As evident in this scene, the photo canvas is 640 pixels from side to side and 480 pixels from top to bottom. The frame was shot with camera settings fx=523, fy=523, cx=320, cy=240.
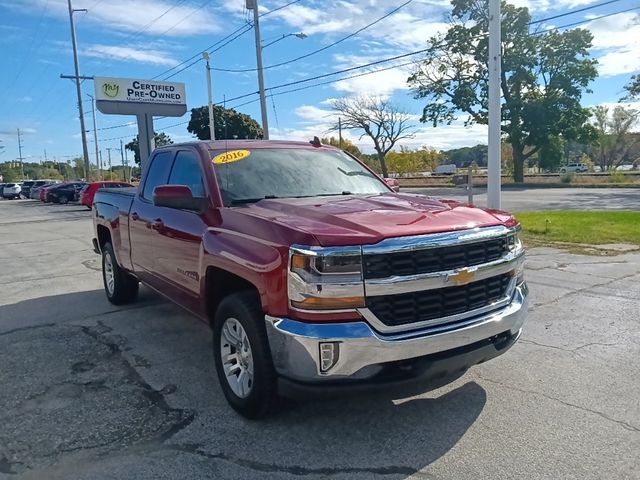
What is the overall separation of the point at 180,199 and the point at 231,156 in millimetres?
751

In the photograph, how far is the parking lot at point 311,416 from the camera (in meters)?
2.96

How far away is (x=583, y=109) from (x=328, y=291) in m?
43.8

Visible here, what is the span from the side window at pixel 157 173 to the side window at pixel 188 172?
0.19 metres

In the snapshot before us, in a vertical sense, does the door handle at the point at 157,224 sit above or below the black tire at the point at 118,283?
above

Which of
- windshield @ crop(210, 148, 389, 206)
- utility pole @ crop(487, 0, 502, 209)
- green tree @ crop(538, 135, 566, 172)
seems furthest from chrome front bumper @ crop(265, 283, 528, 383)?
green tree @ crop(538, 135, 566, 172)

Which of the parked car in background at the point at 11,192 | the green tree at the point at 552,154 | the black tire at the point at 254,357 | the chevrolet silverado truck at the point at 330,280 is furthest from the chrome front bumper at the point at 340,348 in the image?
the parked car in background at the point at 11,192

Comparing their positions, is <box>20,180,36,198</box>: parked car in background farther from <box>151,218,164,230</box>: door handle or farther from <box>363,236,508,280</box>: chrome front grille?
<box>363,236,508,280</box>: chrome front grille

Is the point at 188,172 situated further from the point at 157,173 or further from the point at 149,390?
the point at 149,390

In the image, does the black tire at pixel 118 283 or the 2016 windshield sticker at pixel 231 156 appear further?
the black tire at pixel 118 283

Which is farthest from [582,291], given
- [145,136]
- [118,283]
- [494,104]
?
[145,136]

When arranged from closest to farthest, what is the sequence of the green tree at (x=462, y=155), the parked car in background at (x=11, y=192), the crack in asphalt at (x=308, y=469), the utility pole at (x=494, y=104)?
the crack in asphalt at (x=308, y=469), the utility pole at (x=494, y=104), the parked car in background at (x=11, y=192), the green tree at (x=462, y=155)

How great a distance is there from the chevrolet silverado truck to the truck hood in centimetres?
1

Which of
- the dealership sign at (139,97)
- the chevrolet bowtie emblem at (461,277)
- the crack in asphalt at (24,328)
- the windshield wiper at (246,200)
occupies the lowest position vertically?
the crack in asphalt at (24,328)

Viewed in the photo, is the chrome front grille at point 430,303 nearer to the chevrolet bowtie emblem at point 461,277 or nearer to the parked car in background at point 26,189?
the chevrolet bowtie emblem at point 461,277
